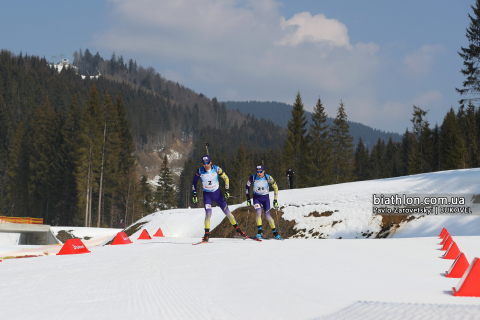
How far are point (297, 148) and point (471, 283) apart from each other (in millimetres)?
44812

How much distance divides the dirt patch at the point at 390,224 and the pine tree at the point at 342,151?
131 feet

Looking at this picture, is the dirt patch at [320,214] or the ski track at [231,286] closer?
the ski track at [231,286]

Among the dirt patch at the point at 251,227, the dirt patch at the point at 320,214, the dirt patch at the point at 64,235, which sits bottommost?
the dirt patch at the point at 64,235

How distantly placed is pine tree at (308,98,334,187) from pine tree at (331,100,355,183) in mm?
5081

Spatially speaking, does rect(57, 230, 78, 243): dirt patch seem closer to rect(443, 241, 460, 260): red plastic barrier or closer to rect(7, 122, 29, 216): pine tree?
rect(7, 122, 29, 216): pine tree

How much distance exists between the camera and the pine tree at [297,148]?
161ft

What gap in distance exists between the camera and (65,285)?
17.9 ft

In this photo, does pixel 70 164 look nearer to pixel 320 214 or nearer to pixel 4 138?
pixel 4 138

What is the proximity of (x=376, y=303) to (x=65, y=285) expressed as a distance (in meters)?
4.22

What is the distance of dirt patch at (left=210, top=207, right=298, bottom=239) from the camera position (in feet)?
61.0

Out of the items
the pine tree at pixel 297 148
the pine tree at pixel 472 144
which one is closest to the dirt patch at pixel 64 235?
the pine tree at pixel 297 148

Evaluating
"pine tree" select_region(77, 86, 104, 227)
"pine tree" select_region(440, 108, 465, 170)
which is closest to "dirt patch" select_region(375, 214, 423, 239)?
"pine tree" select_region(77, 86, 104, 227)

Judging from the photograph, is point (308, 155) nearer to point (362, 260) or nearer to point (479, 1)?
point (479, 1)

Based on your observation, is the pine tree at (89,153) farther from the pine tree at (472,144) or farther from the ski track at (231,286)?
the pine tree at (472,144)
